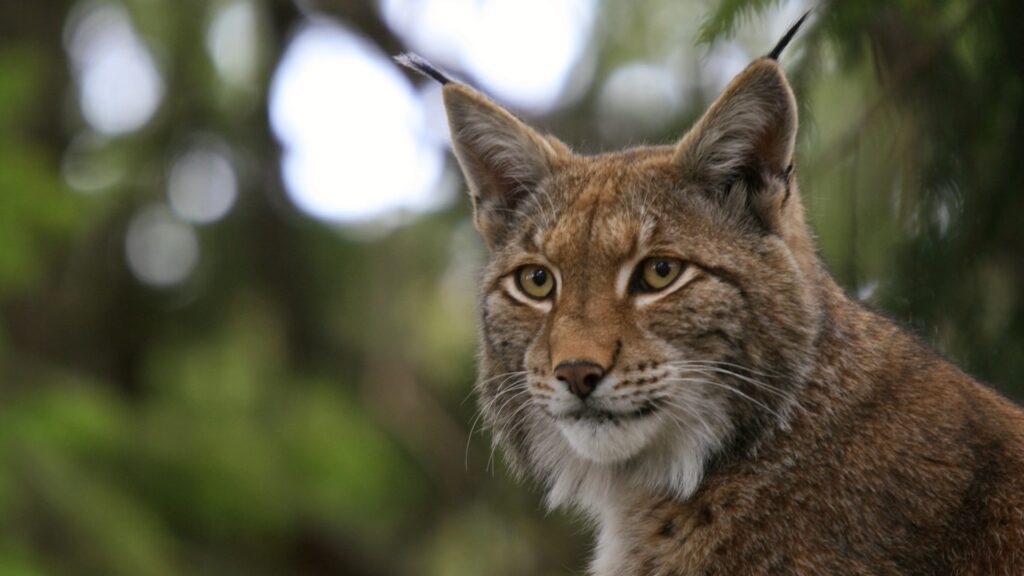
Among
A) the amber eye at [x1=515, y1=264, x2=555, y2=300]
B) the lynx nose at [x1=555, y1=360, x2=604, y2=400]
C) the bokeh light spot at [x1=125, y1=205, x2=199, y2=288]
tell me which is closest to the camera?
the lynx nose at [x1=555, y1=360, x2=604, y2=400]

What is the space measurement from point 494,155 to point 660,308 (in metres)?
→ 1.23

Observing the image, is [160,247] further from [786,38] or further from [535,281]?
[786,38]

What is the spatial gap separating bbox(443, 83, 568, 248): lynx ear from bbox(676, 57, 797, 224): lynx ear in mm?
679

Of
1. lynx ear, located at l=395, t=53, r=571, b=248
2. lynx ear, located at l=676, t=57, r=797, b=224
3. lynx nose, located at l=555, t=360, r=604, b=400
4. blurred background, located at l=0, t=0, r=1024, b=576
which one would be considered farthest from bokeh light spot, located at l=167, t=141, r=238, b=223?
lynx nose, located at l=555, t=360, r=604, b=400

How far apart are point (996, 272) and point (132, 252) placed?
23.8ft

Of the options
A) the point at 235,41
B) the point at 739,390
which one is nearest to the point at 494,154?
the point at 739,390

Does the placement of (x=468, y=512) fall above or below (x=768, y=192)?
below

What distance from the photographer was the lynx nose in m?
4.35

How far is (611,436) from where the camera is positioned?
14.7 feet

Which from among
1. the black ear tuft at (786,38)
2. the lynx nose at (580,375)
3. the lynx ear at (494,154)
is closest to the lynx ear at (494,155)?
the lynx ear at (494,154)

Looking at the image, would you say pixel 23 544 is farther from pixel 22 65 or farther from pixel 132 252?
pixel 132 252

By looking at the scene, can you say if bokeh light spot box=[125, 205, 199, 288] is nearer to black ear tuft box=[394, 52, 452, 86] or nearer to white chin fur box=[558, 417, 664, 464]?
black ear tuft box=[394, 52, 452, 86]

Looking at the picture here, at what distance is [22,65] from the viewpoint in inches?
254

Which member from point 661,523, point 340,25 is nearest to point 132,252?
point 340,25
